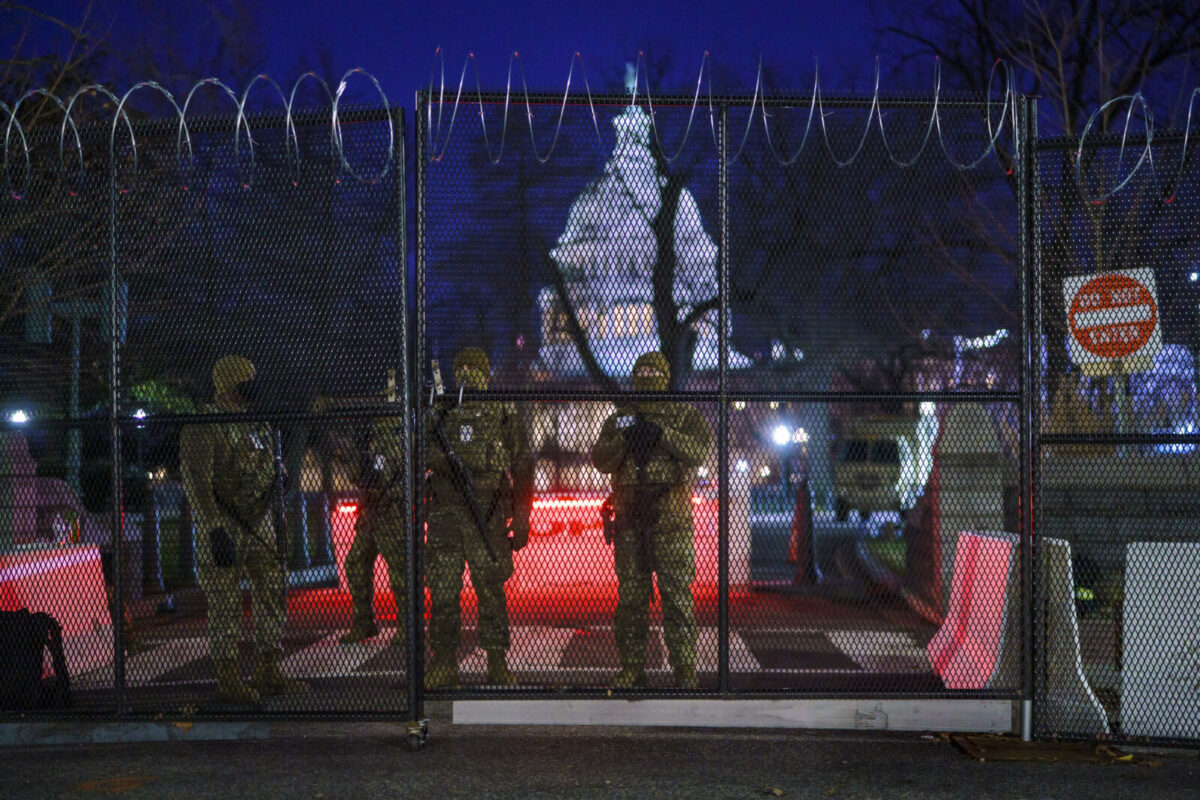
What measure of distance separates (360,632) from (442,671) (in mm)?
578

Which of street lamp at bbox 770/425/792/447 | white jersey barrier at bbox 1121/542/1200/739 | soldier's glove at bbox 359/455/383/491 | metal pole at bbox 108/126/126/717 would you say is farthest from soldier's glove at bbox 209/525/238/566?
white jersey barrier at bbox 1121/542/1200/739

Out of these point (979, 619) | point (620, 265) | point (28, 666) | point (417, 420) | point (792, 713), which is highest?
Result: point (620, 265)

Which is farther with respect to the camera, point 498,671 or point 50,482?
point 50,482

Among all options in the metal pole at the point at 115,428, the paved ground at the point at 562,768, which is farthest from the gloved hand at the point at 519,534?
the metal pole at the point at 115,428

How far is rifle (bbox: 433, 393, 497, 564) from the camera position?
624cm

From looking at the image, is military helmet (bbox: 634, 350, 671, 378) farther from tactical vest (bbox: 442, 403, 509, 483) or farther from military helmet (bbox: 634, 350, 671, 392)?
tactical vest (bbox: 442, 403, 509, 483)

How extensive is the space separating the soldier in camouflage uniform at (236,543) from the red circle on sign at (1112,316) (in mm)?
4724

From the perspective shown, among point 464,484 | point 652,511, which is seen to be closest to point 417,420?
point 464,484

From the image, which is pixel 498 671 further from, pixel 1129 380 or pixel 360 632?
pixel 1129 380

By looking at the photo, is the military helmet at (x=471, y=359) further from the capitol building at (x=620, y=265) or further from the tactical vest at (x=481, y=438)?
the tactical vest at (x=481, y=438)

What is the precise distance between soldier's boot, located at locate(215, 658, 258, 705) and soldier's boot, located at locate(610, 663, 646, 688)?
2133 mm

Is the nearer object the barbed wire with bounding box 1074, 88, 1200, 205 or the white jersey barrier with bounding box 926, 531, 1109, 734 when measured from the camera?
the barbed wire with bounding box 1074, 88, 1200, 205

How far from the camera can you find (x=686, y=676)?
634 centimetres

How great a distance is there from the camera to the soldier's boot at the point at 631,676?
6.26m
